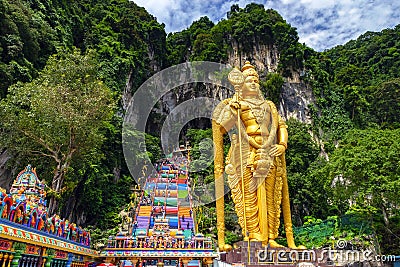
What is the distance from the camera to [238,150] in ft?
20.2

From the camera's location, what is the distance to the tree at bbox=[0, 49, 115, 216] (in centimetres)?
840

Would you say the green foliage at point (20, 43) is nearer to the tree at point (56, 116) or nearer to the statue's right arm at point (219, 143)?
the tree at point (56, 116)

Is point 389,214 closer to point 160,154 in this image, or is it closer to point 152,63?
point 160,154

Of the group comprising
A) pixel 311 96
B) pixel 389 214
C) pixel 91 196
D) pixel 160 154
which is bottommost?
pixel 389 214

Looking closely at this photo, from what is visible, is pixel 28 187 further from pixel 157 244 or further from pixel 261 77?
pixel 261 77

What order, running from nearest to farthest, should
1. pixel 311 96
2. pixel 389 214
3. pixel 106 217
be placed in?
pixel 389 214
pixel 106 217
pixel 311 96

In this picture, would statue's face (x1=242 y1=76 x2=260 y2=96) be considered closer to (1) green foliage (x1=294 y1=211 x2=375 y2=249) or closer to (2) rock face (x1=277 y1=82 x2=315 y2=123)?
(1) green foliage (x1=294 y1=211 x2=375 y2=249)

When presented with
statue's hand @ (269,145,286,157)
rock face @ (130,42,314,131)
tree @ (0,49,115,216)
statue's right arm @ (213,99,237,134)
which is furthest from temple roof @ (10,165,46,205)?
rock face @ (130,42,314,131)

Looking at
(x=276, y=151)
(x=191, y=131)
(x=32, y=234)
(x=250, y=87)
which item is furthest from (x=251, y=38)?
(x=32, y=234)

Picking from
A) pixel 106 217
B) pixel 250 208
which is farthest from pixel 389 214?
pixel 106 217

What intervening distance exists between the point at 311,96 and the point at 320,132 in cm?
292

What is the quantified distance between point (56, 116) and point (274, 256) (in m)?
6.13

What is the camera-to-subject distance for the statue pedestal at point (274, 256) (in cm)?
497

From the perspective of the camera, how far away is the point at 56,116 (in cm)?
832
